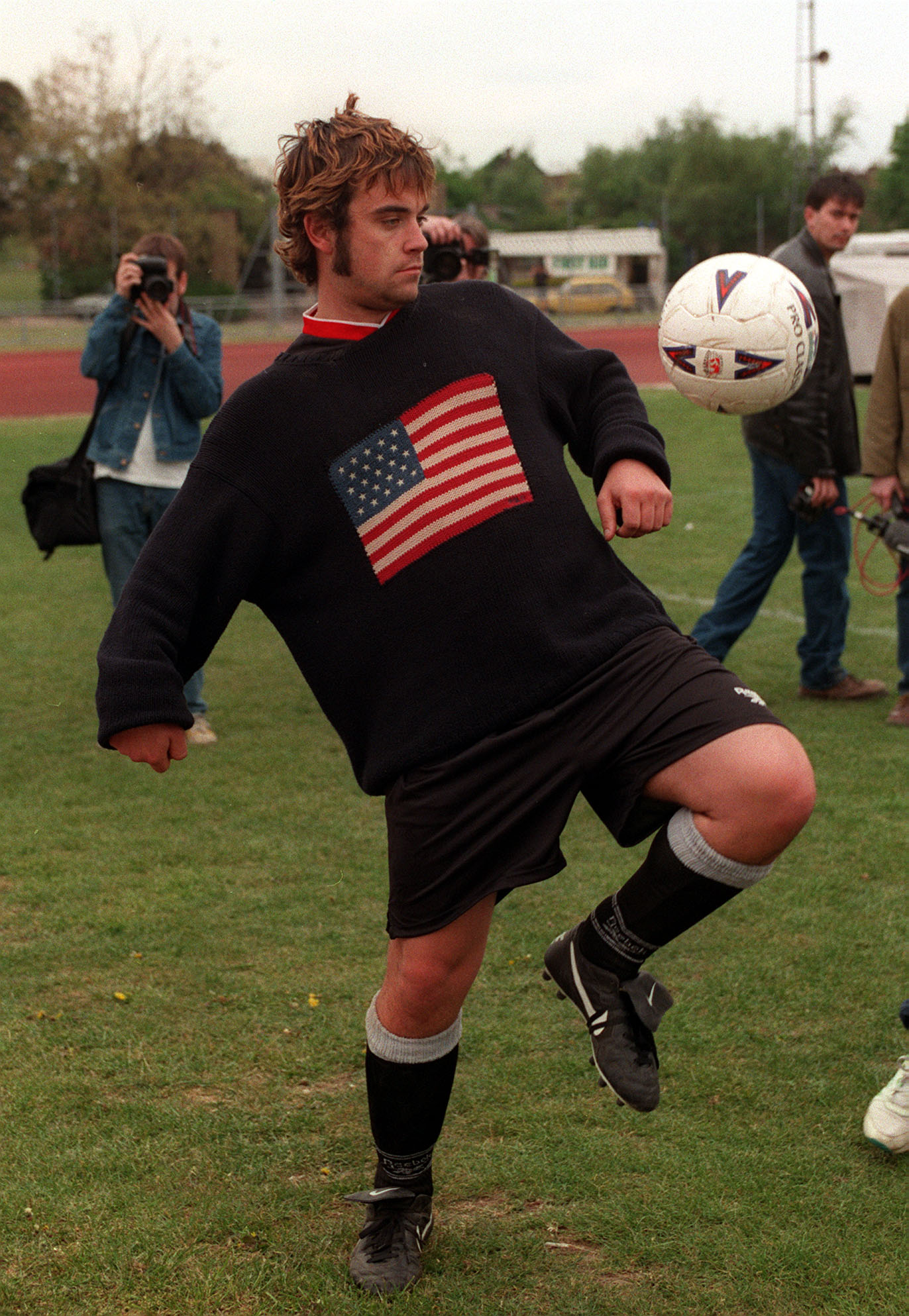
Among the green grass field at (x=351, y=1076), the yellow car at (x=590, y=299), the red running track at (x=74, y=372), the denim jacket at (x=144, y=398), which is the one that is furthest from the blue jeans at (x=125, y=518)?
the yellow car at (x=590, y=299)

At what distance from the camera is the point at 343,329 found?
2.85 metres

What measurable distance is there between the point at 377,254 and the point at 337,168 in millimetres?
184

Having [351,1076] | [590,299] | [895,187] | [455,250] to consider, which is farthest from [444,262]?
[895,187]

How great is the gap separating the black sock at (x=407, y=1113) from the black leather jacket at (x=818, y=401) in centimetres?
474

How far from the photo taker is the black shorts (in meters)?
2.72

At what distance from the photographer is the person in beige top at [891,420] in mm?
6812

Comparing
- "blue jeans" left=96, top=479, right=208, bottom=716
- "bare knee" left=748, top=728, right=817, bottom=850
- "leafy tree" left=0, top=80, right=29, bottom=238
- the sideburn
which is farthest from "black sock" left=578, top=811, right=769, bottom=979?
"leafy tree" left=0, top=80, right=29, bottom=238

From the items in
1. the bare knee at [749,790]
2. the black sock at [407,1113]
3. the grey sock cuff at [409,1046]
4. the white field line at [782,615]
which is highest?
the bare knee at [749,790]

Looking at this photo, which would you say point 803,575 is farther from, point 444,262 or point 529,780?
point 529,780

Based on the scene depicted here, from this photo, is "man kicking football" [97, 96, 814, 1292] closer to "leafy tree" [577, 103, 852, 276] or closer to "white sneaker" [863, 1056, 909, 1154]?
"white sneaker" [863, 1056, 909, 1154]

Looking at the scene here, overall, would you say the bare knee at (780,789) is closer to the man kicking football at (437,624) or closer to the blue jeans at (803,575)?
the man kicking football at (437,624)

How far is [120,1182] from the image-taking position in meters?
3.26

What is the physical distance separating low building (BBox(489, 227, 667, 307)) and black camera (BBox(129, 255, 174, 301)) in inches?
1544

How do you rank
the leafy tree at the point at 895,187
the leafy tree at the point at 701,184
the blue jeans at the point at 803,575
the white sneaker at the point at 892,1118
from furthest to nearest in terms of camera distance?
1. the leafy tree at the point at 895,187
2. the leafy tree at the point at 701,184
3. the blue jeans at the point at 803,575
4. the white sneaker at the point at 892,1118
